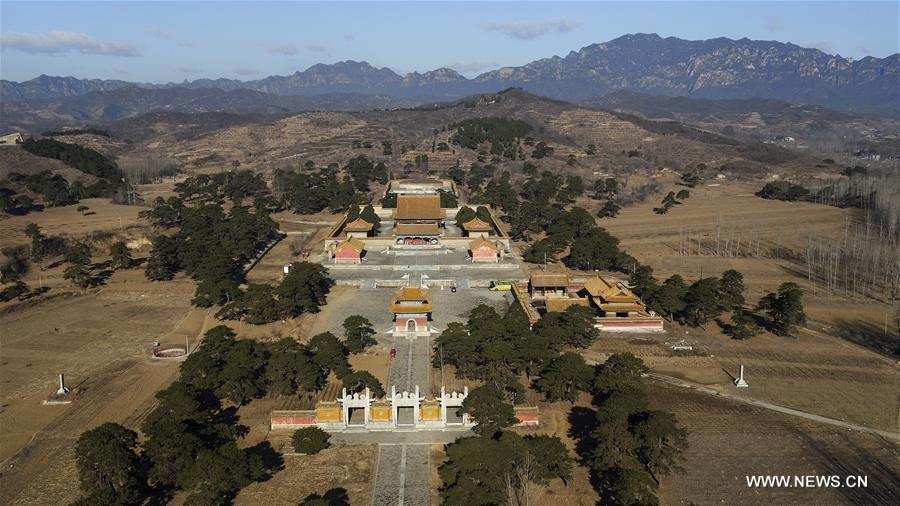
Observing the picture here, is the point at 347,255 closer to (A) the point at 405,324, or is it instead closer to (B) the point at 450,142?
(A) the point at 405,324

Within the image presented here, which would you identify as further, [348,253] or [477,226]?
[477,226]

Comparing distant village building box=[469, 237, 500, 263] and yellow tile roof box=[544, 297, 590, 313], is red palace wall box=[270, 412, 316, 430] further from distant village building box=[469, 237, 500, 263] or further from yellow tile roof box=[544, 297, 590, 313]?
distant village building box=[469, 237, 500, 263]

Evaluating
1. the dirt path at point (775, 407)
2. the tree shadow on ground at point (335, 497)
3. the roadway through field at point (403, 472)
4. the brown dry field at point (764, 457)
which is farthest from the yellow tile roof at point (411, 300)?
the tree shadow on ground at point (335, 497)

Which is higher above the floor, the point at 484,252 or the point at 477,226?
the point at 477,226

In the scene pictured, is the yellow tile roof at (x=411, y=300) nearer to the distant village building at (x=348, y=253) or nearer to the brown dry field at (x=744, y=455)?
the brown dry field at (x=744, y=455)

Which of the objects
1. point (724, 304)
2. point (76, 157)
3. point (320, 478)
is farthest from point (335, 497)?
point (76, 157)

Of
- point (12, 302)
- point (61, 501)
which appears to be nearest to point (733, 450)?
point (61, 501)

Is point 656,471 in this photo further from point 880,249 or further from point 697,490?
point 880,249

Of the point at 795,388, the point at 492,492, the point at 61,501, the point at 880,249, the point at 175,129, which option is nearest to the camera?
the point at 492,492
